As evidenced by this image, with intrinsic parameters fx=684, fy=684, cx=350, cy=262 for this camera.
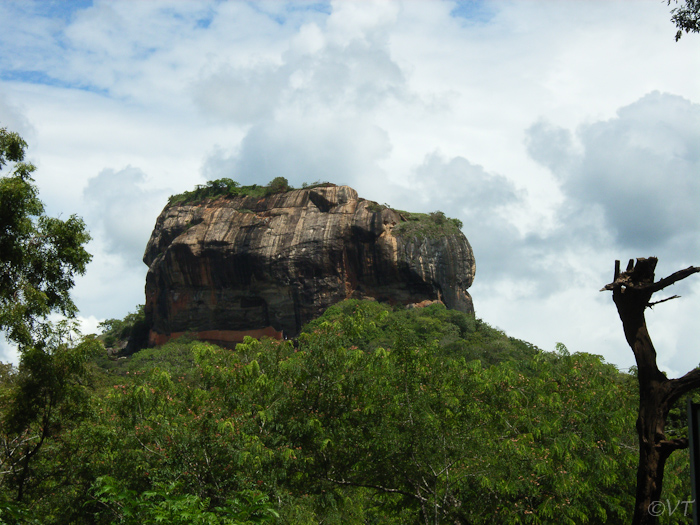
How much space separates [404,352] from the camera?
10938mm

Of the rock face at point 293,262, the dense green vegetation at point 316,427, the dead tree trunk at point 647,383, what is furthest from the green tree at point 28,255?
the rock face at point 293,262

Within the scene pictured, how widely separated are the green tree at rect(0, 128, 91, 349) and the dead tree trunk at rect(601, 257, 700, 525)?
319 inches

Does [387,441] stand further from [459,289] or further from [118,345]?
[118,345]

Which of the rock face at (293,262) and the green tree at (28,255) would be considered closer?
the green tree at (28,255)

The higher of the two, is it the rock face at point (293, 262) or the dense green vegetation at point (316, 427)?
the rock face at point (293, 262)

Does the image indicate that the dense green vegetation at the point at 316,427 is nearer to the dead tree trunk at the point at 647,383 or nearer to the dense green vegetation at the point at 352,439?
the dense green vegetation at the point at 352,439

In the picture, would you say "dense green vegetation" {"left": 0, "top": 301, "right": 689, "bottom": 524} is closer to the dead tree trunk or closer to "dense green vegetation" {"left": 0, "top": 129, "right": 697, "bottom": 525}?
"dense green vegetation" {"left": 0, "top": 129, "right": 697, "bottom": 525}

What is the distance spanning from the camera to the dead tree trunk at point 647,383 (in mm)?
6258

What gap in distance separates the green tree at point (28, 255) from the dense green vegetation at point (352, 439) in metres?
1.12

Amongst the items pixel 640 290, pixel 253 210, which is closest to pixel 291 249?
pixel 253 210

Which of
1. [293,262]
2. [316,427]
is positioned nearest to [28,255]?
[316,427]

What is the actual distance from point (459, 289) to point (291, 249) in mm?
13636

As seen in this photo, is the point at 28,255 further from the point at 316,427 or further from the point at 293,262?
the point at 293,262

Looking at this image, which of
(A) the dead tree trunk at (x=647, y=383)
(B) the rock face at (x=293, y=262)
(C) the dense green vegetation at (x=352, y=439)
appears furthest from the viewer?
(B) the rock face at (x=293, y=262)
